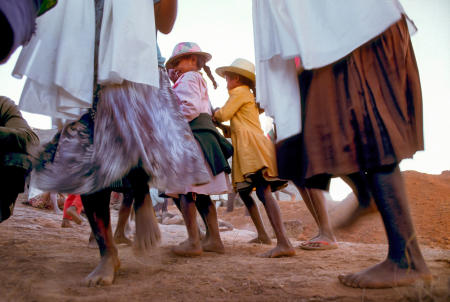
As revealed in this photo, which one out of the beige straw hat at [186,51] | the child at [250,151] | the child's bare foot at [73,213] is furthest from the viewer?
the child's bare foot at [73,213]

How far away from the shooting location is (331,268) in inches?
75.5

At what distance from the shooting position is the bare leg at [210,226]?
9.10 ft

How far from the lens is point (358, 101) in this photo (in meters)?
1.42

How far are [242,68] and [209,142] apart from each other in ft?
3.44

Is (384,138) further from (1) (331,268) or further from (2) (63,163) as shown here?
(2) (63,163)

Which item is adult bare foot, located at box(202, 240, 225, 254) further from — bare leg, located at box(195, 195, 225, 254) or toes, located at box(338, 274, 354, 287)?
toes, located at box(338, 274, 354, 287)

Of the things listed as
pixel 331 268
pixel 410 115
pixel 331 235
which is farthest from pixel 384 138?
pixel 331 235

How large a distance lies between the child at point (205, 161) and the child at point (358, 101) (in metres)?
1.12

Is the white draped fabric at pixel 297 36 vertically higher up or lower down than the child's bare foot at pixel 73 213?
higher up

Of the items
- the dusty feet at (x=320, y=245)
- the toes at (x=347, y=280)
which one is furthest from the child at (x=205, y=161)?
the toes at (x=347, y=280)

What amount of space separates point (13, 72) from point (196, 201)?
183 cm

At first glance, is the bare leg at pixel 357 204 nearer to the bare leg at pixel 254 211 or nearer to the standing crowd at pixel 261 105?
the standing crowd at pixel 261 105

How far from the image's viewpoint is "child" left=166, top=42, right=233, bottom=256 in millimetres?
2598

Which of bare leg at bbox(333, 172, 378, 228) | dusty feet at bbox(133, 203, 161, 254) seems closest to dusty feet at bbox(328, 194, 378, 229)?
bare leg at bbox(333, 172, 378, 228)
